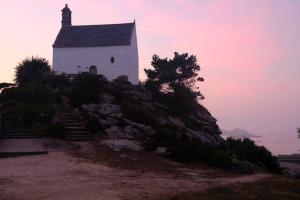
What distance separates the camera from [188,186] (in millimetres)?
13352

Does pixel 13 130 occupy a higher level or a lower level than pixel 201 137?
higher

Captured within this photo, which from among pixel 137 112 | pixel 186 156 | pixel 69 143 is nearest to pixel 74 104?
pixel 137 112

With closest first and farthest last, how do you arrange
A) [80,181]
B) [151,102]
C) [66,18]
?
1. [80,181]
2. [151,102]
3. [66,18]

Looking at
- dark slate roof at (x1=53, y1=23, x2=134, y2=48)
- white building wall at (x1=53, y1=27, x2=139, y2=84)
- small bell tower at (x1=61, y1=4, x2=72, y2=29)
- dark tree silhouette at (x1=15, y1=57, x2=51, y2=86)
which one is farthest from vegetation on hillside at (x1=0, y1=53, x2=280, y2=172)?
small bell tower at (x1=61, y1=4, x2=72, y2=29)

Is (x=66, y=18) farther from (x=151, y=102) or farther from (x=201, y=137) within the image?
(x=201, y=137)

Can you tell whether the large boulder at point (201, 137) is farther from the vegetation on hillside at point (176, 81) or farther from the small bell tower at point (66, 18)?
the small bell tower at point (66, 18)

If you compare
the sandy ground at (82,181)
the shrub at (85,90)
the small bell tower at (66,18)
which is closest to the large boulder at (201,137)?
the shrub at (85,90)

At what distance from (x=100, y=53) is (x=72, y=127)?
20.3 m

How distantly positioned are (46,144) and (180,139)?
864 centimetres

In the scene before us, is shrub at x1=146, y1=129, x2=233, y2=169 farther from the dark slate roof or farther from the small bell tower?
the small bell tower

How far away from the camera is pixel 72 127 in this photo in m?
27.4

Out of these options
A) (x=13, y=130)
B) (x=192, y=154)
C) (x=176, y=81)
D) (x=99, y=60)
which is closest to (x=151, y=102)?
(x=176, y=81)

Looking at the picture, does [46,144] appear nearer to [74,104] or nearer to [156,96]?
[74,104]

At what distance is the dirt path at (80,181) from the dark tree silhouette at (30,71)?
22231 mm
